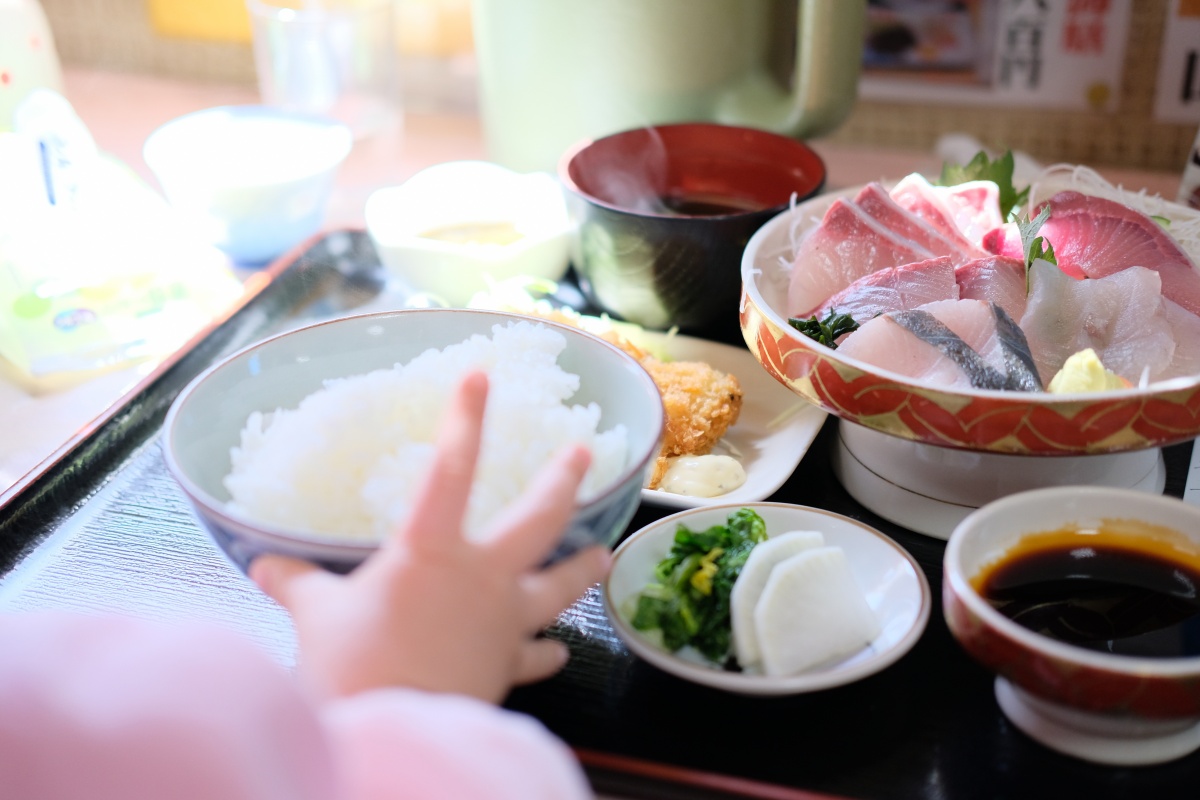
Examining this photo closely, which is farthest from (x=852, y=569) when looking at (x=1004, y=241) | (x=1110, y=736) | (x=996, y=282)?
(x=1004, y=241)

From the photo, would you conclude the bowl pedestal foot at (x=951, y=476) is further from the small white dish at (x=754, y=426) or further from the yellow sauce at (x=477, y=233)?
the yellow sauce at (x=477, y=233)

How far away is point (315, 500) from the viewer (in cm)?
79

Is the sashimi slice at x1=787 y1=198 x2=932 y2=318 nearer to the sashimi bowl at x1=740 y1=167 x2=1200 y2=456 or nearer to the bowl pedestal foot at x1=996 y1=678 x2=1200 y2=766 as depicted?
the sashimi bowl at x1=740 y1=167 x2=1200 y2=456

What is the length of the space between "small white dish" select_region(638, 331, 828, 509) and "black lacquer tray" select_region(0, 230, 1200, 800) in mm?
33

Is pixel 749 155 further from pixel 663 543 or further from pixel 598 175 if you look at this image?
pixel 663 543

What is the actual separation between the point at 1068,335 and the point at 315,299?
0.93 meters

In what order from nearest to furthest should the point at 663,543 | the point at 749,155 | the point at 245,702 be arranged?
the point at 245,702 → the point at 663,543 → the point at 749,155

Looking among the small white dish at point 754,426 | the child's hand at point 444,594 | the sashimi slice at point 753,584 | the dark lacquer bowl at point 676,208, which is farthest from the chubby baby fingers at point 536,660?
the dark lacquer bowl at point 676,208

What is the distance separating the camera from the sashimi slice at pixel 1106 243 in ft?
3.42

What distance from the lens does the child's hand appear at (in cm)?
65

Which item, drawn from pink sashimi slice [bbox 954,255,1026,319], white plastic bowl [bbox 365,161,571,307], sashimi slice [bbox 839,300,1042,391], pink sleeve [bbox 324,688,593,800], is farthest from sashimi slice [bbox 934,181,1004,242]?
pink sleeve [bbox 324,688,593,800]

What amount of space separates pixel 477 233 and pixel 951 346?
72cm

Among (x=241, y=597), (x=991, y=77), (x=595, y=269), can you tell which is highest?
(x=991, y=77)

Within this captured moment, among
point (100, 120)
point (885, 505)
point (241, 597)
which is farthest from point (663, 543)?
point (100, 120)
